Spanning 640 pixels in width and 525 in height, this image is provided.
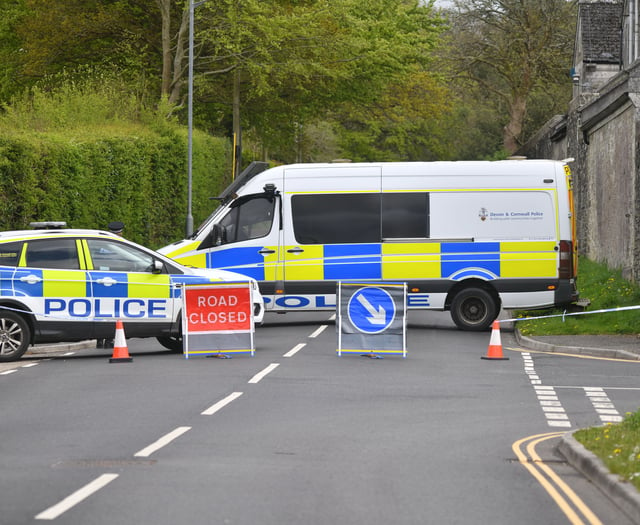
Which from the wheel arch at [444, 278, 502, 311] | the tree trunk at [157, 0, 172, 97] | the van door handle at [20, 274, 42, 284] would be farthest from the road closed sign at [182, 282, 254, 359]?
the tree trunk at [157, 0, 172, 97]

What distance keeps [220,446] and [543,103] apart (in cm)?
6324

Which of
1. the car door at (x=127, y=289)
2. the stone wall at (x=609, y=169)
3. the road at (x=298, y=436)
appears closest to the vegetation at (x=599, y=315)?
the stone wall at (x=609, y=169)

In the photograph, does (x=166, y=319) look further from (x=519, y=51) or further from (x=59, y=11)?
(x=519, y=51)

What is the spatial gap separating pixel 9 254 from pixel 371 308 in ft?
17.2

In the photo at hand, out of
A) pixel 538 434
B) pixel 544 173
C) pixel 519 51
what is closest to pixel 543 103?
pixel 519 51

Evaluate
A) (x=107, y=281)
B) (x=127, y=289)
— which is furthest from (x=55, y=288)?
(x=127, y=289)

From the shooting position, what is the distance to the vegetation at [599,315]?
20.7m

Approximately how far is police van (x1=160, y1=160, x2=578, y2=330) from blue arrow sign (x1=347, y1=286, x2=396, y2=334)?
4418 millimetres

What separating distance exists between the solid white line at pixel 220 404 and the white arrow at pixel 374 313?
4.28 m

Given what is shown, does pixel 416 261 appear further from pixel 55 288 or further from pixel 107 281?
pixel 55 288

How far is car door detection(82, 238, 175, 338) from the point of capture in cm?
1683

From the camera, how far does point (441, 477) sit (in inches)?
341

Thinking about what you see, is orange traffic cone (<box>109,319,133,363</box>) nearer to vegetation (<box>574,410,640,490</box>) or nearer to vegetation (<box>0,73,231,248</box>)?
vegetation (<box>574,410,640,490</box>)

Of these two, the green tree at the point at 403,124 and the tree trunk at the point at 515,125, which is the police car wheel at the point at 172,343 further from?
the tree trunk at the point at 515,125
